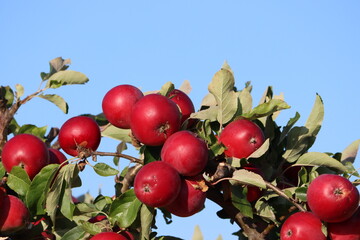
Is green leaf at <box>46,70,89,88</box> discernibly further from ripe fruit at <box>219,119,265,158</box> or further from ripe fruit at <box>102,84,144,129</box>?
ripe fruit at <box>219,119,265,158</box>

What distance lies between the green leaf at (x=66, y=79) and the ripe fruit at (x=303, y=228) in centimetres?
135

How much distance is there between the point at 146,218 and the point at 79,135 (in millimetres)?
436

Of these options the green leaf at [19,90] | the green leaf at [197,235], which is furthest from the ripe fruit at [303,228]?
the green leaf at [197,235]

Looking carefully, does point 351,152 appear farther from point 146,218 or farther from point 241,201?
point 146,218

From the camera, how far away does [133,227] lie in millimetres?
2553

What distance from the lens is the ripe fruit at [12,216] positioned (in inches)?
99.5

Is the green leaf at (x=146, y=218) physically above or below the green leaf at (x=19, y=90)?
below

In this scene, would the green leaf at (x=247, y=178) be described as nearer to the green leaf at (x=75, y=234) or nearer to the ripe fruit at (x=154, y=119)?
the ripe fruit at (x=154, y=119)

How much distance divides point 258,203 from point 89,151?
2.32ft

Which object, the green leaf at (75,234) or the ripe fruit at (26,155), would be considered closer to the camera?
the green leaf at (75,234)

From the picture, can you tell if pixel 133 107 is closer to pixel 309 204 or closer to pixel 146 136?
pixel 146 136

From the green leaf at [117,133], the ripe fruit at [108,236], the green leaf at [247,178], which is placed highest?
the green leaf at [117,133]

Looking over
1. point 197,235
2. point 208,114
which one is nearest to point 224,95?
point 208,114

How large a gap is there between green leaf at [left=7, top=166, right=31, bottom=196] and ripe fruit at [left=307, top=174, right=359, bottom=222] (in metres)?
1.17
